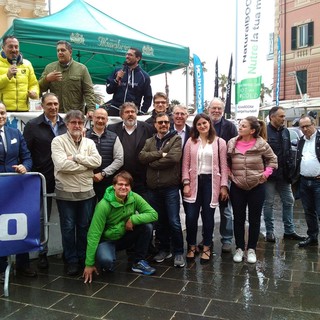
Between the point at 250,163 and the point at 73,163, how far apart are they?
2.03 meters

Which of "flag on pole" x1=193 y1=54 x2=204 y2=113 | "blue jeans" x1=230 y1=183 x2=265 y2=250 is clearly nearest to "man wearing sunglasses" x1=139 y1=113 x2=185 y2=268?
"blue jeans" x1=230 y1=183 x2=265 y2=250

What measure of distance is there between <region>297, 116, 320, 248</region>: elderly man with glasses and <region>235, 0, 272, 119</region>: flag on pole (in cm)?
259

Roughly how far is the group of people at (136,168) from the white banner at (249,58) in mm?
2613

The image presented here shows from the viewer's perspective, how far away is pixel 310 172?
5051 millimetres

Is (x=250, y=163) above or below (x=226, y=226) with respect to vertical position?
above

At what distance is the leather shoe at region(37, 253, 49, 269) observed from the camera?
4.38m

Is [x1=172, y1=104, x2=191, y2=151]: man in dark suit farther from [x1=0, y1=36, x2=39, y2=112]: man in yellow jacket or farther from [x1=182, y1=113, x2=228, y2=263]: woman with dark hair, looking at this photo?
[x1=0, y1=36, x2=39, y2=112]: man in yellow jacket

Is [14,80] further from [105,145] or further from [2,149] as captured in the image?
[105,145]

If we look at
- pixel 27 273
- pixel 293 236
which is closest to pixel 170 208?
pixel 27 273

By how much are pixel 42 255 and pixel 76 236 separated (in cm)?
46

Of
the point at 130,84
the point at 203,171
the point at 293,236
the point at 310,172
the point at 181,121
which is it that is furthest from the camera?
the point at 130,84

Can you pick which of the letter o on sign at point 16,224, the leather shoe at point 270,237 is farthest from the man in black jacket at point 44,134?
the leather shoe at point 270,237

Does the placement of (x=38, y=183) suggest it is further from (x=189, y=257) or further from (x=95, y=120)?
(x=189, y=257)

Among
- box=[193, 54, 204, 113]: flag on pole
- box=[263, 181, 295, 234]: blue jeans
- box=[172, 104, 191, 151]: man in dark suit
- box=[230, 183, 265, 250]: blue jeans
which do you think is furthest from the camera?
box=[193, 54, 204, 113]: flag on pole
